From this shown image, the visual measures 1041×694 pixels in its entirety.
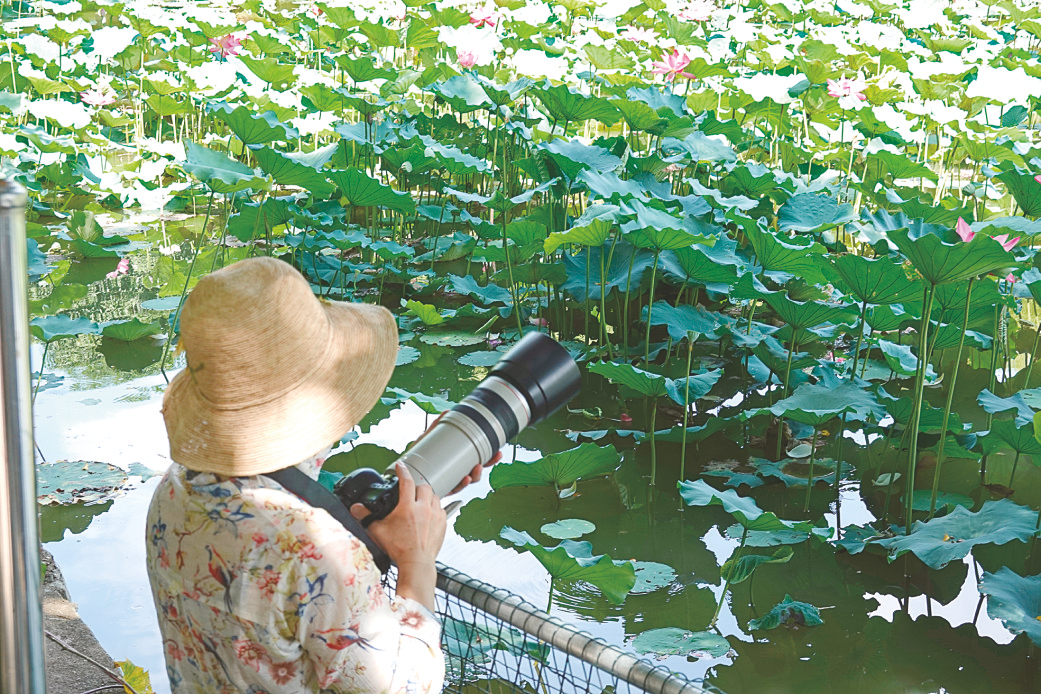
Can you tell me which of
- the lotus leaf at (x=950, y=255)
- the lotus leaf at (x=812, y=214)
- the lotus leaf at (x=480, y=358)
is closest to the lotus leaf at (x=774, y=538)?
the lotus leaf at (x=950, y=255)

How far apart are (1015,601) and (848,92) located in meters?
2.08

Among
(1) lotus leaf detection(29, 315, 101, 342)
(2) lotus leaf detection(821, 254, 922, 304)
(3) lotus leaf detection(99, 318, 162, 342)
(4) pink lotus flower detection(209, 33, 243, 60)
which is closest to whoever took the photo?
(2) lotus leaf detection(821, 254, 922, 304)

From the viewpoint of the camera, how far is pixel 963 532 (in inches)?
64.2

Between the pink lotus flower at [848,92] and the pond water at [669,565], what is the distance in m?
1.05

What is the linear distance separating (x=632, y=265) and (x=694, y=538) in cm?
75

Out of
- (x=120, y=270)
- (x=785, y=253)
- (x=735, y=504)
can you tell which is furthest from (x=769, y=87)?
(x=120, y=270)

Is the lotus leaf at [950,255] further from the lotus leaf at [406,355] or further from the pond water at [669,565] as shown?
the lotus leaf at [406,355]

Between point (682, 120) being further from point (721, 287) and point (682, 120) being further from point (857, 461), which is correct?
point (857, 461)

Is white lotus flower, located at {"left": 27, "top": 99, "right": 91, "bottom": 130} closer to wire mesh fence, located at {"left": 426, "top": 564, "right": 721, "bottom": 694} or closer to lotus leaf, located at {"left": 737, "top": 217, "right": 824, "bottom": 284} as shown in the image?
lotus leaf, located at {"left": 737, "top": 217, "right": 824, "bottom": 284}

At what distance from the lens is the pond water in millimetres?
1599

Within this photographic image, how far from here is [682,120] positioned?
8.77 feet

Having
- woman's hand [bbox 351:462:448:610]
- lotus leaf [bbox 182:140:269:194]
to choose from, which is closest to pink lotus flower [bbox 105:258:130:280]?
lotus leaf [bbox 182:140:269:194]

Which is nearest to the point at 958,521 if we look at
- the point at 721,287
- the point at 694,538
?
the point at 694,538

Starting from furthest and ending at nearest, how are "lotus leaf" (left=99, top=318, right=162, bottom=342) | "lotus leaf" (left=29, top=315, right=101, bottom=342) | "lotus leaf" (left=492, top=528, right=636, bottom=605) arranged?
"lotus leaf" (left=99, top=318, right=162, bottom=342) < "lotus leaf" (left=29, top=315, right=101, bottom=342) < "lotus leaf" (left=492, top=528, right=636, bottom=605)
